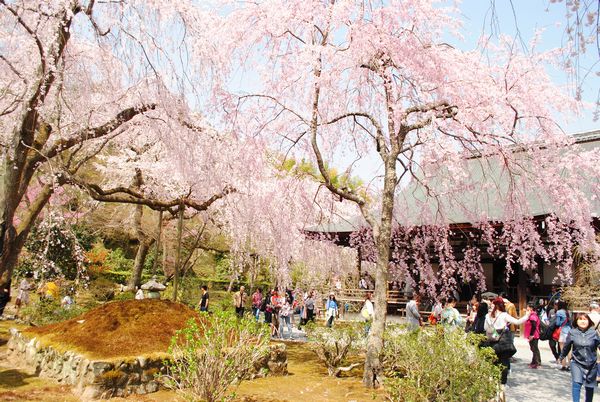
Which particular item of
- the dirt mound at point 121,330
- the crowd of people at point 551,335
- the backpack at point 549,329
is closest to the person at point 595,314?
the crowd of people at point 551,335

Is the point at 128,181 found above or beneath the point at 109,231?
above

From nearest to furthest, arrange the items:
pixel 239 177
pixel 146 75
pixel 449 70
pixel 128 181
→ 1. pixel 146 75
2. pixel 449 70
3. pixel 239 177
4. pixel 128 181

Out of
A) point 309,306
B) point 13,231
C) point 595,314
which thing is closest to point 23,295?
point 309,306

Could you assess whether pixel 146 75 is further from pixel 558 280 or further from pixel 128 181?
pixel 558 280

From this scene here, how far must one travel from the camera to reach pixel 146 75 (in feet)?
22.6

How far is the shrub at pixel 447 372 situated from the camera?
588 cm

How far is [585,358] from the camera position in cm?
645

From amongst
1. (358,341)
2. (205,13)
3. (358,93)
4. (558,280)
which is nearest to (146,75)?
(205,13)

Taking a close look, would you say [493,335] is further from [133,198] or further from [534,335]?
[133,198]

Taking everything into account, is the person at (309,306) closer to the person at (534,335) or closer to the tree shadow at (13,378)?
the person at (534,335)

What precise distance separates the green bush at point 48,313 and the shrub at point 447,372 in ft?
28.9

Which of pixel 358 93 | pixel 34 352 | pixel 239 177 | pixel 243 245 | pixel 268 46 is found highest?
pixel 268 46

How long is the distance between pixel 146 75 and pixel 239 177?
195 inches

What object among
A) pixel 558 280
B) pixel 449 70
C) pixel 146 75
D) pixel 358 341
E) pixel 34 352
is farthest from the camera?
pixel 558 280
